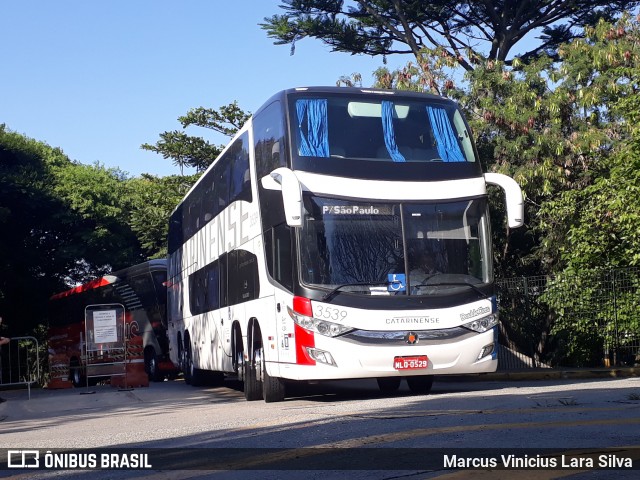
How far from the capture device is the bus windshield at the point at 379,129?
1438 cm

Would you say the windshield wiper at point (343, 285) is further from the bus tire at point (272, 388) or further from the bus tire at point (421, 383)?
→ the bus tire at point (421, 383)

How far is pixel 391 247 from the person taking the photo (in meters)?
13.9

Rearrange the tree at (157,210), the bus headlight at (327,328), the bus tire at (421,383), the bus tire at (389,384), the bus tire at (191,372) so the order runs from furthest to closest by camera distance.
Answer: the tree at (157,210) < the bus tire at (191,372) < the bus tire at (389,384) < the bus tire at (421,383) < the bus headlight at (327,328)

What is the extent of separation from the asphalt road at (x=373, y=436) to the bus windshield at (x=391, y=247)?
170 cm

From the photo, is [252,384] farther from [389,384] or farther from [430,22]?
Result: [430,22]

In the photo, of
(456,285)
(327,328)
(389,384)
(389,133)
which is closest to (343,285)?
(327,328)

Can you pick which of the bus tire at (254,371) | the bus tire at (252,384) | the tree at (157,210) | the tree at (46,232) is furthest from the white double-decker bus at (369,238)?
the tree at (46,232)

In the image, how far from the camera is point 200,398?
19.0 meters

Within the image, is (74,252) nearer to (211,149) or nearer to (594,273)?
(211,149)

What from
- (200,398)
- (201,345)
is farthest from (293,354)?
(201,345)

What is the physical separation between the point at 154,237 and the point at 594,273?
921 inches

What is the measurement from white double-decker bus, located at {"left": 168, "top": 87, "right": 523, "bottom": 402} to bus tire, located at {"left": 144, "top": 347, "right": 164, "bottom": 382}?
1528 cm

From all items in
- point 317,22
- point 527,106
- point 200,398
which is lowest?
point 200,398

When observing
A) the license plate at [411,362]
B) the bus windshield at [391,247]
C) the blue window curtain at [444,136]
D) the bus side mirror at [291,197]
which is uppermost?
the blue window curtain at [444,136]
